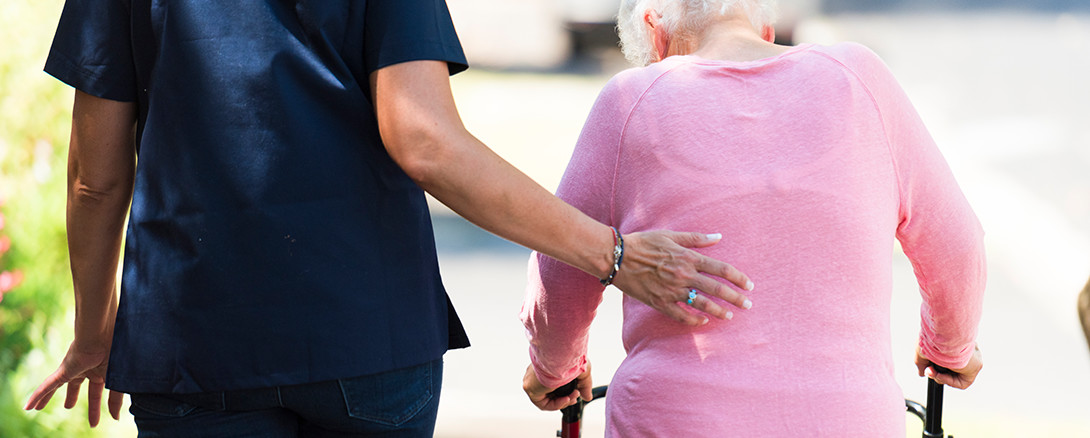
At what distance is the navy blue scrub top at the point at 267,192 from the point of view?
59.9 inches

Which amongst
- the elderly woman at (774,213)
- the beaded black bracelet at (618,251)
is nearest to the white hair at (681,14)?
the elderly woman at (774,213)

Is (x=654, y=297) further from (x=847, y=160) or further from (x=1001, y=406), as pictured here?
(x=1001, y=406)

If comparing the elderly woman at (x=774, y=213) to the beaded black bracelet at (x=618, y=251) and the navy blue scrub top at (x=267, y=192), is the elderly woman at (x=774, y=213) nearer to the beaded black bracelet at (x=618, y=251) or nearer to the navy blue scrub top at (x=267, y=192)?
the beaded black bracelet at (x=618, y=251)

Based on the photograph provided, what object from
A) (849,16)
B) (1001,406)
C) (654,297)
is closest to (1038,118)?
(849,16)

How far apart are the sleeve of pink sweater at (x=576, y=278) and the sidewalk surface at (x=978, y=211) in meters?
0.34

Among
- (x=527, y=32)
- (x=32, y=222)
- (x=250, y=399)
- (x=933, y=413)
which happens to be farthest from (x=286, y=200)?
(x=527, y=32)

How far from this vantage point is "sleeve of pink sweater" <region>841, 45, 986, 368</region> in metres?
1.74

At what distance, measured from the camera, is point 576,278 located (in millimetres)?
1936

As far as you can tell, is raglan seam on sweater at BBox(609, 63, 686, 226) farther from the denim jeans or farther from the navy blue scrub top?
the denim jeans

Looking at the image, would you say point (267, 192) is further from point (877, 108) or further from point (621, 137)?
point (877, 108)

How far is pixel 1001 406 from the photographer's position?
186 inches

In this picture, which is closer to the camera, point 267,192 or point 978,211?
point 267,192

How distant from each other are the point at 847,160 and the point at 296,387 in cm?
94

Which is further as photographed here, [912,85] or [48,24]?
[912,85]
